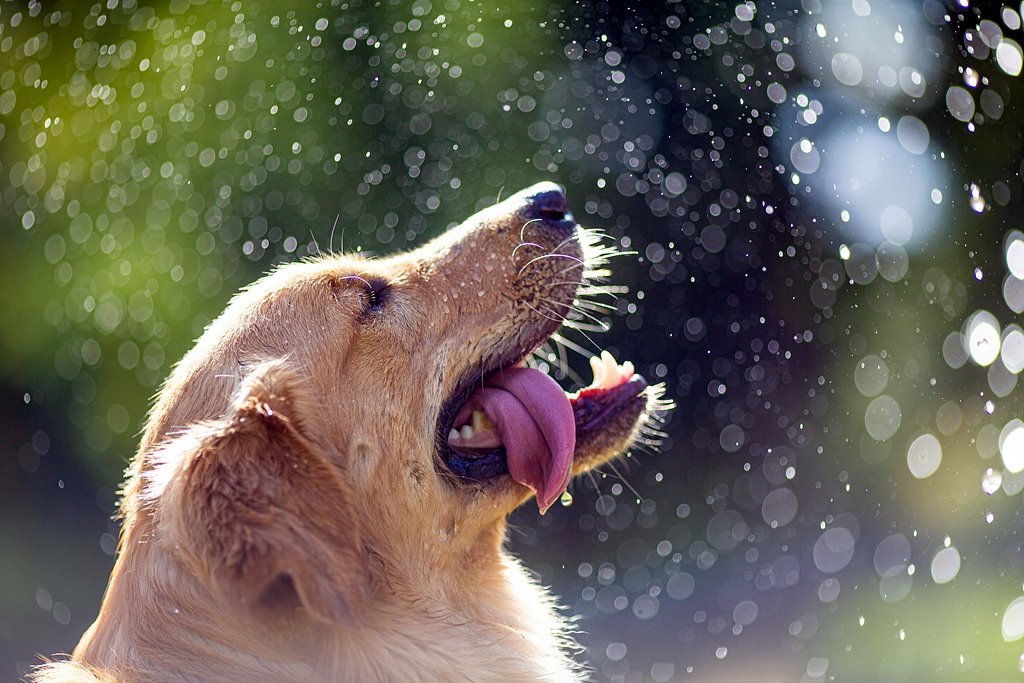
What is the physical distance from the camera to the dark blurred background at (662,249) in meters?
4.89

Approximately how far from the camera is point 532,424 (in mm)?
2723

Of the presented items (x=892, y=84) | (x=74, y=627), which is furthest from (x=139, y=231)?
(x=892, y=84)

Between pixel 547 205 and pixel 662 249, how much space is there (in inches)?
99.3

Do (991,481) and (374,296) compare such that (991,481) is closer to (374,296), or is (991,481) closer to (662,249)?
(662,249)

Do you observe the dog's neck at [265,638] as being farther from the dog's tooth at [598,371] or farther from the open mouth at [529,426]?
the dog's tooth at [598,371]

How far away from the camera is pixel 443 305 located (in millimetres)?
2781

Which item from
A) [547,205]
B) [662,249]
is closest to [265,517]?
[547,205]

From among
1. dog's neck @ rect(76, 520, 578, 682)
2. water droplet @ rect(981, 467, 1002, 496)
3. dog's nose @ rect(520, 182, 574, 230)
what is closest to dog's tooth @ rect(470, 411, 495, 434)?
dog's neck @ rect(76, 520, 578, 682)

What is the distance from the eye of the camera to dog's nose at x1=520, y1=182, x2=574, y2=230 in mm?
2963

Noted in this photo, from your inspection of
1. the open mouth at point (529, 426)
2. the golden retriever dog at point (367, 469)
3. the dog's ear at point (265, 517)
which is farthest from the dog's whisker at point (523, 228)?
the dog's ear at point (265, 517)

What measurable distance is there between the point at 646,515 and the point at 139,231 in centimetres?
354

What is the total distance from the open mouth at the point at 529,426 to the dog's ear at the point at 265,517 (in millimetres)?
628

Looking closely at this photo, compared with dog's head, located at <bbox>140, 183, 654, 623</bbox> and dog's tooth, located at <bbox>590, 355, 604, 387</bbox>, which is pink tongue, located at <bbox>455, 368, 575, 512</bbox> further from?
dog's tooth, located at <bbox>590, 355, 604, 387</bbox>

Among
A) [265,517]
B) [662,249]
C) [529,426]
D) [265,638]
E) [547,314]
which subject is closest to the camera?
[265,517]
